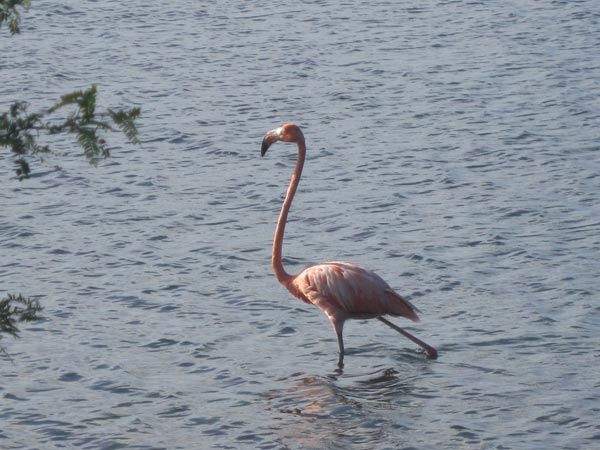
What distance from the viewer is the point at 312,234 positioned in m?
14.4

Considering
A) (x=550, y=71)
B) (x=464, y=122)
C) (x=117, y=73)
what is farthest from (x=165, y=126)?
(x=550, y=71)

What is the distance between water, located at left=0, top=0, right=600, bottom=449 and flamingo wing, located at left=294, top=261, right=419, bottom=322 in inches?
21.4

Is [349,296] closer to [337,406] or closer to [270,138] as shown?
[337,406]

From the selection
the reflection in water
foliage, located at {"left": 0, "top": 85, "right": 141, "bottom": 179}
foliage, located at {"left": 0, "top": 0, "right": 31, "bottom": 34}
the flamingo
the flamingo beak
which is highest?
foliage, located at {"left": 0, "top": 0, "right": 31, "bottom": 34}

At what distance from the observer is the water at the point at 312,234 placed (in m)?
10.2

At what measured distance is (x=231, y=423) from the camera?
1002 cm

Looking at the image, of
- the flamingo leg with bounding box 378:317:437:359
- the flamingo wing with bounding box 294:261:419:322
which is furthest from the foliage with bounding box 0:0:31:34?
the flamingo leg with bounding box 378:317:437:359

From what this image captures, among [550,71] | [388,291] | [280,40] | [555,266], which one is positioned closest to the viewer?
[388,291]

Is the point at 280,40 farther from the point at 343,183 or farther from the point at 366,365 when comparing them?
the point at 366,365

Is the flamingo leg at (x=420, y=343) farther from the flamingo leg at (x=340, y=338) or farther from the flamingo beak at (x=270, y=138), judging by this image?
the flamingo beak at (x=270, y=138)

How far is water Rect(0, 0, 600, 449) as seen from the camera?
10.2m

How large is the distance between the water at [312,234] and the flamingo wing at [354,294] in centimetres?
54

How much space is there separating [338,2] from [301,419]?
57.3 feet

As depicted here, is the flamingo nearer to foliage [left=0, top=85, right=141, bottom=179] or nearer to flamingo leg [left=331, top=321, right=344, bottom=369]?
flamingo leg [left=331, top=321, right=344, bottom=369]
